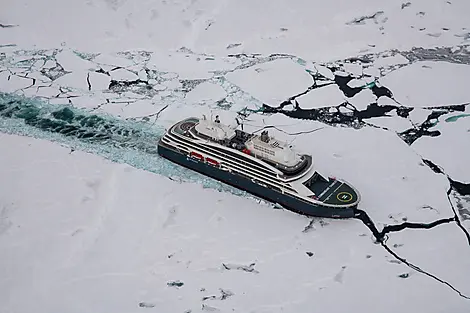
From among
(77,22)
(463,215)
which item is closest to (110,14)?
(77,22)

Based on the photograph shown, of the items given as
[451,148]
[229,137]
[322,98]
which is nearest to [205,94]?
[322,98]

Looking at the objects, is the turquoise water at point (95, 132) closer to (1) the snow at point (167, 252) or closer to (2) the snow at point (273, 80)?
(1) the snow at point (167, 252)

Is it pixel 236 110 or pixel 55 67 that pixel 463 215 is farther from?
pixel 55 67

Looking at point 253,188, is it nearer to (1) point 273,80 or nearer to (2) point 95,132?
(2) point 95,132

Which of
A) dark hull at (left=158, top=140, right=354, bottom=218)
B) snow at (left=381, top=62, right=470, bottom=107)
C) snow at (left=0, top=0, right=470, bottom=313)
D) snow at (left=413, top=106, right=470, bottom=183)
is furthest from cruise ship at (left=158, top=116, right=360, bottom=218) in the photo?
snow at (left=381, top=62, right=470, bottom=107)

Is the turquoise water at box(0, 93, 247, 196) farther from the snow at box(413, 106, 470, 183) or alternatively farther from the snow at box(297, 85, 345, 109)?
the snow at box(413, 106, 470, 183)
